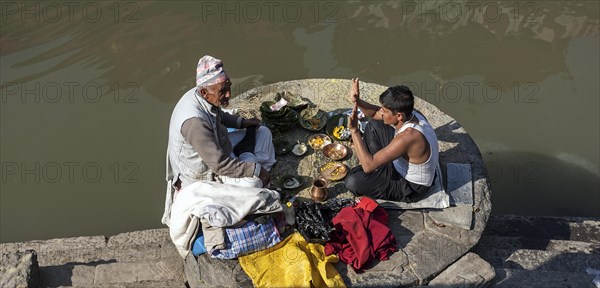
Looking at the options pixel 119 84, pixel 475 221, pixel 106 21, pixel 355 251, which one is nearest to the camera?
pixel 355 251

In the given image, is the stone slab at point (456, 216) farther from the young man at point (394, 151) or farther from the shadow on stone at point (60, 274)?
the shadow on stone at point (60, 274)

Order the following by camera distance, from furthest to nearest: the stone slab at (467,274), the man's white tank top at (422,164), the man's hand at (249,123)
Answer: the man's hand at (249,123), the man's white tank top at (422,164), the stone slab at (467,274)

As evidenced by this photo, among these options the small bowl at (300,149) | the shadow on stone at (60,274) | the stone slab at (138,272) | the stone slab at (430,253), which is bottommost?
the shadow on stone at (60,274)

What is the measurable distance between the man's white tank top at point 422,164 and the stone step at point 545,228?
137 centimetres

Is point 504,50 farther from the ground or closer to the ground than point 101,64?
farther from the ground

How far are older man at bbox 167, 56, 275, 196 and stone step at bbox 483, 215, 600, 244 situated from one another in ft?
9.30

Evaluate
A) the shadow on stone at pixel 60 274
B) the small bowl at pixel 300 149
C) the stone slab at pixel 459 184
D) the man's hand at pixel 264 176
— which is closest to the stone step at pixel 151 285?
the shadow on stone at pixel 60 274

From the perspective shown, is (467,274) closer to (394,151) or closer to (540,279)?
(540,279)

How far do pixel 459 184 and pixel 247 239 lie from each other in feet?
7.71

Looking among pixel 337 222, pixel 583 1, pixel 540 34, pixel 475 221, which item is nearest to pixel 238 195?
pixel 337 222

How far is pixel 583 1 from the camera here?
33.5 feet

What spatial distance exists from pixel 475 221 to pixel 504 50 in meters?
4.80

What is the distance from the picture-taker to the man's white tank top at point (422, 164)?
5.35m

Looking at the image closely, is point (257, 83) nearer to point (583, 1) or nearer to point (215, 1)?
point (215, 1)
